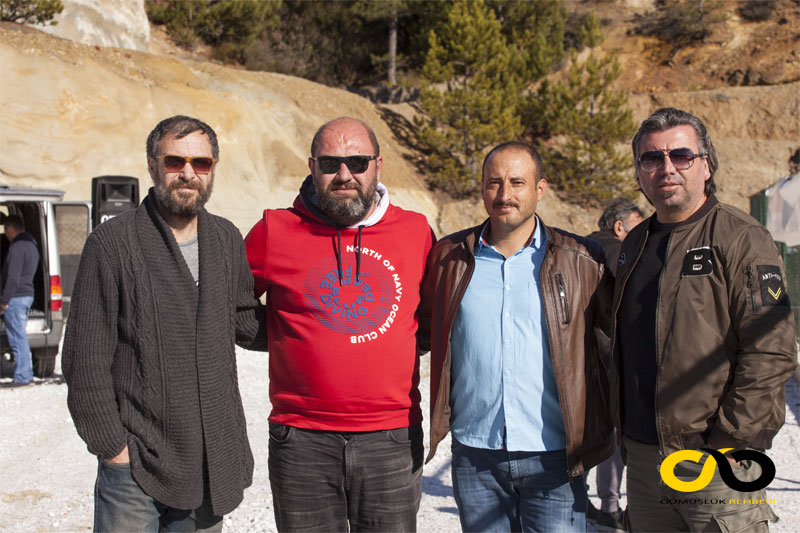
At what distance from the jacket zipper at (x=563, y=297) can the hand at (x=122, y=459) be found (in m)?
1.84

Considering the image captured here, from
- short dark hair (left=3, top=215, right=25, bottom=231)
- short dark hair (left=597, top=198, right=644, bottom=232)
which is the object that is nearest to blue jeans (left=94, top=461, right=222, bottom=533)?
short dark hair (left=597, top=198, right=644, bottom=232)

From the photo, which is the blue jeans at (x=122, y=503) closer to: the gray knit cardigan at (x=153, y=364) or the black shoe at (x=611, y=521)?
the gray knit cardigan at (x=153, y=364)

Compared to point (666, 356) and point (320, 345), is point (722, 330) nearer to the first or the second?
point (666, 356)

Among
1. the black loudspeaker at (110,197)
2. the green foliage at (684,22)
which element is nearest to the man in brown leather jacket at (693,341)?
the black loudspeaker at (110,197)

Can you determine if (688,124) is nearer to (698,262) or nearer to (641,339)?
(698,262)

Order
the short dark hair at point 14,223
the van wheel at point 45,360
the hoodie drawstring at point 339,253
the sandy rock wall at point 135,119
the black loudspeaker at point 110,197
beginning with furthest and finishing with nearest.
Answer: the sandy rock wall at point 135,119, the black loudspeaker at point 110,197, the van wheel at point 45,360, the short dark hair at point 14,223, the hoodie drawstring at point 339,253

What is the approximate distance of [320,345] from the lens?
3053mm

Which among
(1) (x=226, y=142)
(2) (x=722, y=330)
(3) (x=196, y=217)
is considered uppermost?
(1) (x=226, y=142)

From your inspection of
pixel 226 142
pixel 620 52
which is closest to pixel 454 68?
pixel 226 142

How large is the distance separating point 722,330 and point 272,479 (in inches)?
79.9

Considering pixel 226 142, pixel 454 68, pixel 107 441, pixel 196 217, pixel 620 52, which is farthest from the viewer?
pixel 620 52

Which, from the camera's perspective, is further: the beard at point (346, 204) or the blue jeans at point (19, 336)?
the blue jeans at point (19, 336)

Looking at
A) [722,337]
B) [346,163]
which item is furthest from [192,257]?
[722,337]

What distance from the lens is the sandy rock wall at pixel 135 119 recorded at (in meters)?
20.1
